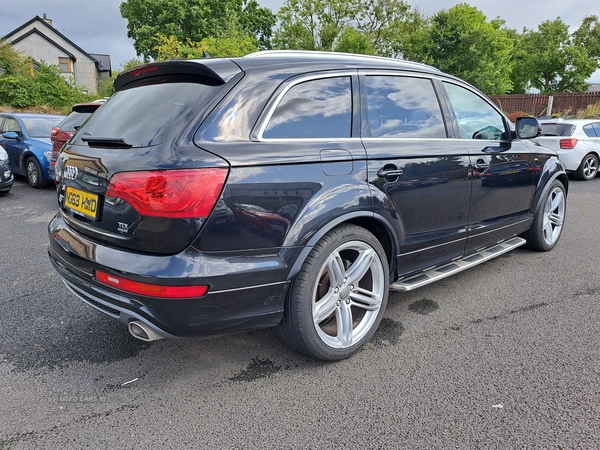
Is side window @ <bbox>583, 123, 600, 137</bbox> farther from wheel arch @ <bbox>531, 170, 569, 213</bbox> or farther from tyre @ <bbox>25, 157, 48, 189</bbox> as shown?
tyre @ <bbox>25, 157, 48, 189</bbox>

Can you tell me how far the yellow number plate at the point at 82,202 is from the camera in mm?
2225

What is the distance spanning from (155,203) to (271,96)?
840 millimetres

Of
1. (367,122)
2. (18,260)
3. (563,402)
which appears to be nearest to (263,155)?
(367,122)

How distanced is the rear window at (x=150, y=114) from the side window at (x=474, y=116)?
2053 millimetres

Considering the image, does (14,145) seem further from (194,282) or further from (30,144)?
(194,282)

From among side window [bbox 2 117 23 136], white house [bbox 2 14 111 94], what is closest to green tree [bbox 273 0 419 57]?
white house [bbox 2 14 111 94]

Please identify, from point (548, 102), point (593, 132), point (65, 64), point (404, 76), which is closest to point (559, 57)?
point (548, 102)

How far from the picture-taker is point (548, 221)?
4.59m

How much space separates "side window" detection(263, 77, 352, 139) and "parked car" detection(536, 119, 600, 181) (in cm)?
915

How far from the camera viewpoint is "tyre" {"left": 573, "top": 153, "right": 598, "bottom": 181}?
1016cm

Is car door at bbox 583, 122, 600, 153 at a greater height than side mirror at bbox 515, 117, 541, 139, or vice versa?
car door at bbox 583, 122, 600, 153

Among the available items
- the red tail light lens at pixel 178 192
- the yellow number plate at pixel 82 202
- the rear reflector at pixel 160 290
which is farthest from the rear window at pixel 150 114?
the rear reflector at pixel 160 290

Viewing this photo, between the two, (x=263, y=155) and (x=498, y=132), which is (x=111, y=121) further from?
(x=498, y=132)

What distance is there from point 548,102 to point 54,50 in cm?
4261
